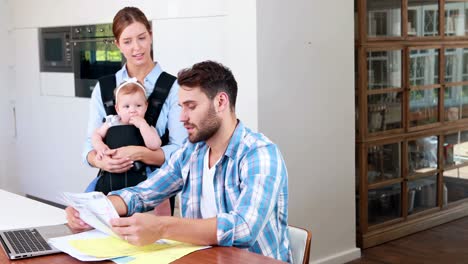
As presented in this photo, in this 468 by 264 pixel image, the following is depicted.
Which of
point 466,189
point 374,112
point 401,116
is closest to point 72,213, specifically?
point 374,112

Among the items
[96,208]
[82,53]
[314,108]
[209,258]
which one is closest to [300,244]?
[209,258]

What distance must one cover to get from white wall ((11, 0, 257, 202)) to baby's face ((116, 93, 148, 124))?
3.57 ft

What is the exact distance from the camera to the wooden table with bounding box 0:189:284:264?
1913 mm

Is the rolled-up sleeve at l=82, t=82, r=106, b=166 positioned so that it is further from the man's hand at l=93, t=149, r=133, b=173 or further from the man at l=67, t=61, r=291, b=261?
the man at l=67, t=61, r=291, b=261

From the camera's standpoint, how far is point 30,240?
218 centimetres

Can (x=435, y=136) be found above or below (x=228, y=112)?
below

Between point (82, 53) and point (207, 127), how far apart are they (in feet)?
10.3

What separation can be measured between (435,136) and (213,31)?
7.39ft

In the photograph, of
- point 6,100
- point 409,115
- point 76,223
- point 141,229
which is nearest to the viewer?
point 141,229

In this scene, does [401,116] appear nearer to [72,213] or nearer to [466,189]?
[466,189]

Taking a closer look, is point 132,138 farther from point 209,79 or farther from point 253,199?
point 253,199

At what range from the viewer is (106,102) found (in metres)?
2.91

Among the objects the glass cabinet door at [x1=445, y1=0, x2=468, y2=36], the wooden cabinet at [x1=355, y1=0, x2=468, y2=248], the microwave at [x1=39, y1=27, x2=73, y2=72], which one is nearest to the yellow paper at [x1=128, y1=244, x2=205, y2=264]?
the wooden cabinet at [x1=355, y1=0, x2=468, y2=248]

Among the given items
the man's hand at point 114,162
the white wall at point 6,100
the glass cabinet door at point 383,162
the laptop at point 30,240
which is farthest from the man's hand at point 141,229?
the white wall at point 6,100
